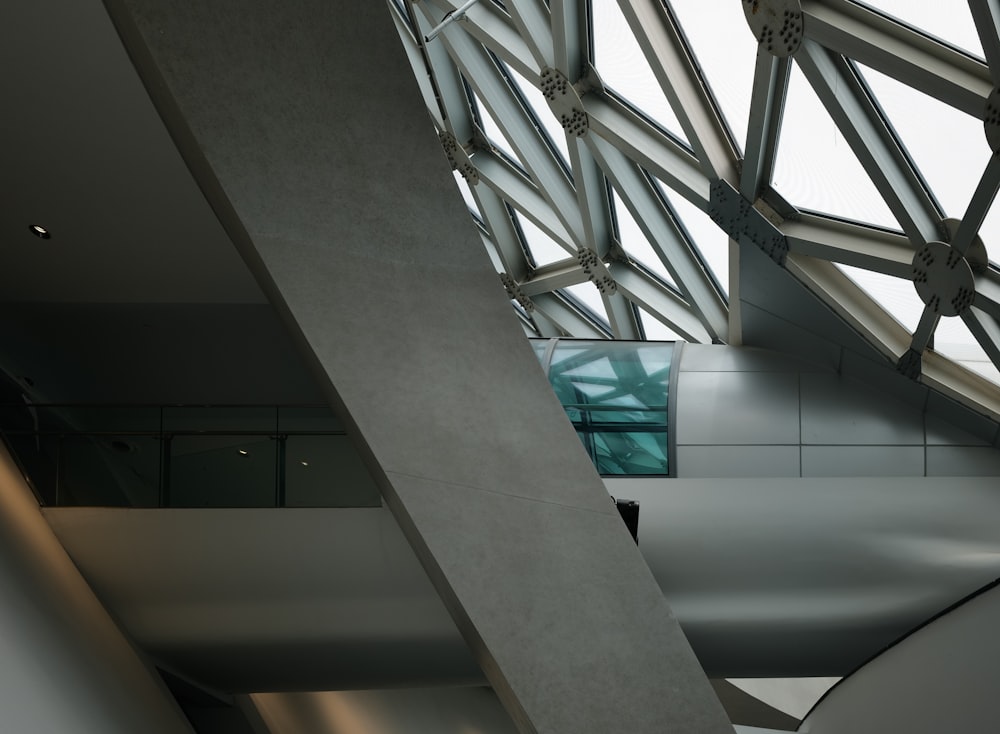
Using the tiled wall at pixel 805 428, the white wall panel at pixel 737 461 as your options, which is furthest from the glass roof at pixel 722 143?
the white wall panel at pixel 737 461

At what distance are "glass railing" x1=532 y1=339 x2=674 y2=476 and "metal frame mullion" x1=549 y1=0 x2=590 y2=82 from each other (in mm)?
4973

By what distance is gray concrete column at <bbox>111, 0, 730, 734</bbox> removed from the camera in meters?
9.01

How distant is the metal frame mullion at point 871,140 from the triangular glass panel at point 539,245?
A: 11.6m

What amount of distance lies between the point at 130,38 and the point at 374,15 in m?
2.11

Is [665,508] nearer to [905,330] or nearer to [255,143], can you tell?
[905,330]

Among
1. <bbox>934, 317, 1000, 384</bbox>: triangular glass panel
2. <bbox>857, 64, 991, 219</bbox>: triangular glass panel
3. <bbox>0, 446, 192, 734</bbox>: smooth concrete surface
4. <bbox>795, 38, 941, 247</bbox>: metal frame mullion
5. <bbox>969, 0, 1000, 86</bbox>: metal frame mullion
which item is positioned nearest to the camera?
<bbox>969, 0, 1000, 86</bbox>: metal frame mullion

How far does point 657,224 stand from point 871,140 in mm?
6962

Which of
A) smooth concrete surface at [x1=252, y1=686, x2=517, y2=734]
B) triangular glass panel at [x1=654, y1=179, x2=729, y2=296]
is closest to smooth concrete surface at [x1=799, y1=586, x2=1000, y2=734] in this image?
triangular glass panel at [x1=654, y1=179, x2=729, y2=296]

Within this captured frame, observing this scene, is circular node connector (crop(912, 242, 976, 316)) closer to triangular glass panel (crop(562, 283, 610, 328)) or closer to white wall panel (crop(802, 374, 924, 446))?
white wall panel (crop(802, 374, 924, 446))

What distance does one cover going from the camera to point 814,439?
16984mm

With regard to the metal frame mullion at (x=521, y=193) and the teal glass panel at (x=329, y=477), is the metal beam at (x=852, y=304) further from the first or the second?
the metal frame mullion at (x=521, y=193)

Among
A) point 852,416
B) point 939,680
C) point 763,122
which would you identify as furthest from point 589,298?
point 939,680

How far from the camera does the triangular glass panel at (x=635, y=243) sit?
20.5 meters

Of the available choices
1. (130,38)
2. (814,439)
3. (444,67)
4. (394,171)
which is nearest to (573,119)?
(444,67)
